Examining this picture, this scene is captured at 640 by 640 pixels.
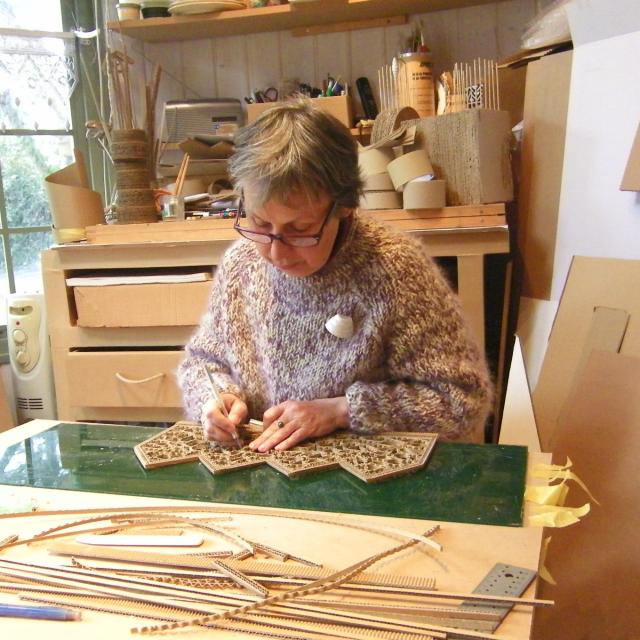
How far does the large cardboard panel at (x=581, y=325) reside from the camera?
1.82 m

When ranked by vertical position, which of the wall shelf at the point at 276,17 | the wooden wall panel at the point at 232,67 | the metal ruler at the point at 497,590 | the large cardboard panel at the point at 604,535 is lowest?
the large cardboard panel at the point at 604,535

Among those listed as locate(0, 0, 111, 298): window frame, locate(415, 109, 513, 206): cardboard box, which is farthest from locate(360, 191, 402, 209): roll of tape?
locate(0, 0, 111, 298): window frame

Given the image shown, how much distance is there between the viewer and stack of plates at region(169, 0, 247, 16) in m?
2.42

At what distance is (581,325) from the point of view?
6.30 feet

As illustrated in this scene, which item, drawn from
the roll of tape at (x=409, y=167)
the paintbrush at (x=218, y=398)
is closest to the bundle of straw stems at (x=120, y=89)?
the roll of tape at (x=409, y=167)

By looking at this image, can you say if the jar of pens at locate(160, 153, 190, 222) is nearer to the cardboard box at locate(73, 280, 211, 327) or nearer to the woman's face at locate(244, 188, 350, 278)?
the cardboard box at locate(73, 280, 211, 327)

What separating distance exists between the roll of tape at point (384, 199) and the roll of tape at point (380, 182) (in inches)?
0.5

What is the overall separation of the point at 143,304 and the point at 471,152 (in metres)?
1.10

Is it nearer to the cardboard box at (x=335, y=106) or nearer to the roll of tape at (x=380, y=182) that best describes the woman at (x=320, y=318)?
the roll of tape at (x=380, y=182)

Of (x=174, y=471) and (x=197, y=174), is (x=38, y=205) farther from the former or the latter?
(x=174, y=471)

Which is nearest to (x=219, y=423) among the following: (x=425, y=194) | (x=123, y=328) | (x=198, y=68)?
(x=425, y=194)

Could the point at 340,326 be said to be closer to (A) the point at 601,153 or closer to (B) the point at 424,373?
(B) the point at 424,373

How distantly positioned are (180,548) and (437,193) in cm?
140

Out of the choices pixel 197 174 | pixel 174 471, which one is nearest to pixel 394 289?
pixel 174 471
